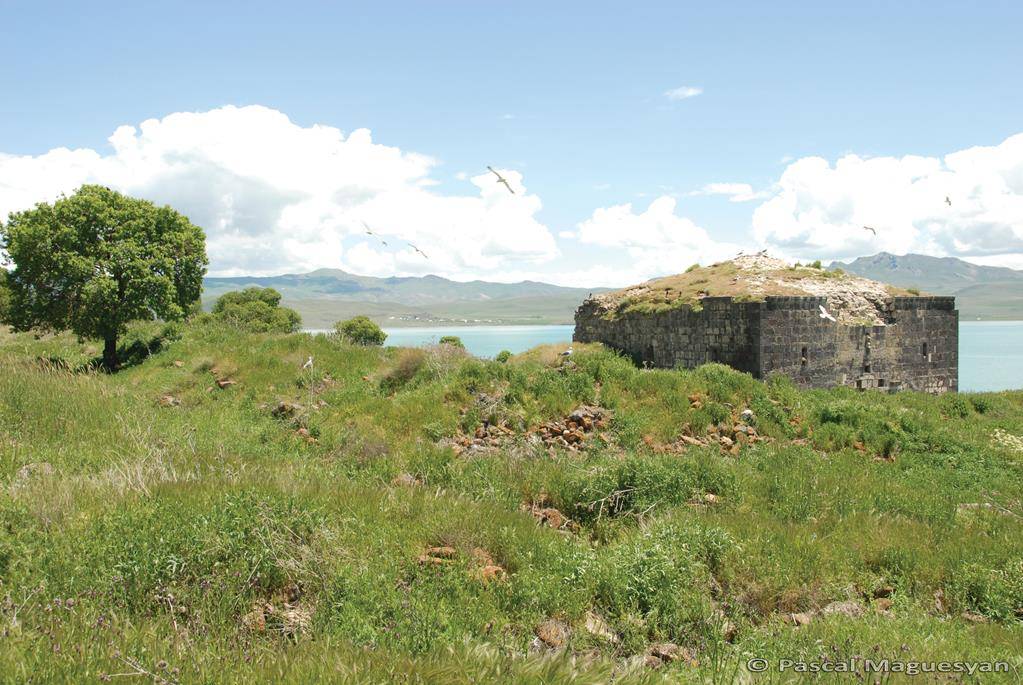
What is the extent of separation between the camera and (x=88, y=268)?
16.8 meters

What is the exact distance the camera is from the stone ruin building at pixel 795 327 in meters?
16.4

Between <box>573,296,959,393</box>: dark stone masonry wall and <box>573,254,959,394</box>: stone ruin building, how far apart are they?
26mm

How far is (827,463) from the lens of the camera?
31.6 ft

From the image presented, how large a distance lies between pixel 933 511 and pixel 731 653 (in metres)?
4.41

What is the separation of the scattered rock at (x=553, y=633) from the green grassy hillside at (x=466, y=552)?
0.06ft

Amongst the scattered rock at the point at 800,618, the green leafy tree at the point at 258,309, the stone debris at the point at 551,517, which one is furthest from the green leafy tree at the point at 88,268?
the green leafy tree at the point at 258,309

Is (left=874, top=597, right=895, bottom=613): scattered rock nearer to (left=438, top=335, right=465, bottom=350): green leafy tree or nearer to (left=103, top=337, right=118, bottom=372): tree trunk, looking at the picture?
(left=438, top=335, right=465, bottom=350): green leafy tree

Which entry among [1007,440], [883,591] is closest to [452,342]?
[1007,440]

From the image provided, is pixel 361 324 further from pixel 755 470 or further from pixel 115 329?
pixel 755 470

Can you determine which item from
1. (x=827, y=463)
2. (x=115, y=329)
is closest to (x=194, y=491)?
(x=827, y=463)

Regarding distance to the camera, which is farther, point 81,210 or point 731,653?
point 81,210

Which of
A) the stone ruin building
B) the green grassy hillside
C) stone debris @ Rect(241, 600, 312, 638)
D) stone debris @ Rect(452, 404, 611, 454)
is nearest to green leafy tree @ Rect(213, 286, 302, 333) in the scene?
the stone ruin building

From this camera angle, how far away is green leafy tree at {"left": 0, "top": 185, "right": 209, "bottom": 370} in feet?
55.2

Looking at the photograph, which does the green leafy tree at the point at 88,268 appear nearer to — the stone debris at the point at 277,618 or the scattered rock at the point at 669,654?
the stone debris at the point at 277,618
